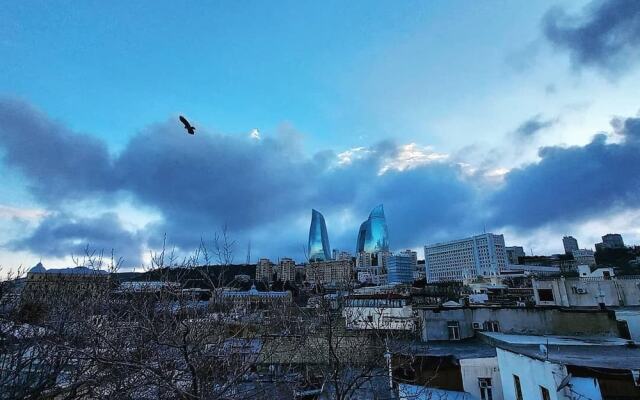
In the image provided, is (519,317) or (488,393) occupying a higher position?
(519,317)

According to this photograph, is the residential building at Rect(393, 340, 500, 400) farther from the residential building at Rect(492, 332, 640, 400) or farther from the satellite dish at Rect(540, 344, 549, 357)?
the satellite dish at Rect(540, 344, 549, 357)

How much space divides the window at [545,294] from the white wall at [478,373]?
2084 centimetres

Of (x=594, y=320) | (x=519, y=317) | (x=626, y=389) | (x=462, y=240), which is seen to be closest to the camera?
(x=626, y=389)

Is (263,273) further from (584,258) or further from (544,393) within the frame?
(584,258)

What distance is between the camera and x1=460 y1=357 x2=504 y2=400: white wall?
1288 cm

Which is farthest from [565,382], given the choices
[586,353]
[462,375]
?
[462,375]

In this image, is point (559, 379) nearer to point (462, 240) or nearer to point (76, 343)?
point (76, 343)

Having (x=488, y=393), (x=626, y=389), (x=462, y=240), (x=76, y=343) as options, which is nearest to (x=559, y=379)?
(x=626, y=389)

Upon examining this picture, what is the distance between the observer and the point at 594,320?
16.9 m

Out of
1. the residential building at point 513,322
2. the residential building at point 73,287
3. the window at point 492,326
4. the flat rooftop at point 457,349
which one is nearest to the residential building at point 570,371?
the flat rooftop at point 457,349

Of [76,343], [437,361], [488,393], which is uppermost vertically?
[76,343]

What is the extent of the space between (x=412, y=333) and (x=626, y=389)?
12.3 metres

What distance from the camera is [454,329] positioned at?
786 inches

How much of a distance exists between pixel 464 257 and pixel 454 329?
17385 cm
